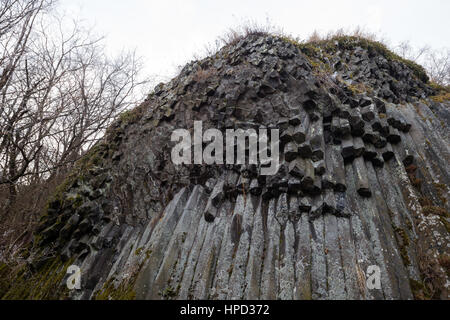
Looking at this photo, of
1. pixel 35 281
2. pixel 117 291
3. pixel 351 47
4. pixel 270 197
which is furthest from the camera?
pixel 351 47

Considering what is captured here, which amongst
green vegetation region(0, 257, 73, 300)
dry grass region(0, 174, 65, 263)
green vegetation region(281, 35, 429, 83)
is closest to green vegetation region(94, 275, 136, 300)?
green vegetation region(0, 257, 73, 300)

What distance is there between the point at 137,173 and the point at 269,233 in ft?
16.4

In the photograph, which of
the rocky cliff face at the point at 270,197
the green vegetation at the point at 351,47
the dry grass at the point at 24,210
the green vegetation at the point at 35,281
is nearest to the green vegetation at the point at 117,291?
the rocky cliff face at the point at 270,197

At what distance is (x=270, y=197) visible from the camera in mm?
6180

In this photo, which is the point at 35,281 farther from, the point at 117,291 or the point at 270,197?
the point at 270,197

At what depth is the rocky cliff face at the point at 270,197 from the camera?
4.88 m

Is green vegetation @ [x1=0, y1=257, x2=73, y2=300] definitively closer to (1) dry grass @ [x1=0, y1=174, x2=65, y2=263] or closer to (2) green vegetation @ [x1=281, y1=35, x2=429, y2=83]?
(1) dry grass @ [x1=0, y1=174, x2=65, y2=263]

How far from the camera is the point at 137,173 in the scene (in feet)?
28.2

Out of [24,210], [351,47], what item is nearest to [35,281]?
[24,210]

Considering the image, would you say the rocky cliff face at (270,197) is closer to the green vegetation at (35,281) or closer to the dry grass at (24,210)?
the green vegetation at (35,281)

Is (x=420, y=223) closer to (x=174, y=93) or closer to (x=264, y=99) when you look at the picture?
(x=264, y=99)
